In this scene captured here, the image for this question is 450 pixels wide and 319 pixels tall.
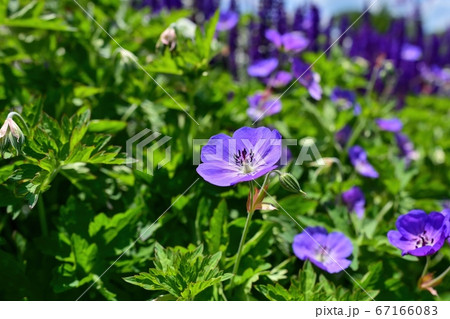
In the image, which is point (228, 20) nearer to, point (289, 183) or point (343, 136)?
point (343, 136)

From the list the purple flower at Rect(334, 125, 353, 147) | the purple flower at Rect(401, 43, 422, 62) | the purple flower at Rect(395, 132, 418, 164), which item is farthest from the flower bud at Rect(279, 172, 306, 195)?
the purple flower at Rect(401, 43, 422, 62)

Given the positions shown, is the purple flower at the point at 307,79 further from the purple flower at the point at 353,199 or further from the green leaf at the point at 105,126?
the green leaf at the point at 105,126

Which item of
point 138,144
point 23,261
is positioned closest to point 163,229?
point 138,144

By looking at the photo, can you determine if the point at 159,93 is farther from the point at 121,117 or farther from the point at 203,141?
the point at 203,141

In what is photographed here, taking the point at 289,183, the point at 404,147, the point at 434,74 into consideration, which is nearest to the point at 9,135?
the point at 289,183

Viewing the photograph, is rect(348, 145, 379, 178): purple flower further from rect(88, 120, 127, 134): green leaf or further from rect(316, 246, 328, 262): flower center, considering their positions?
rect(88, 120, 127, 134): green leaf
